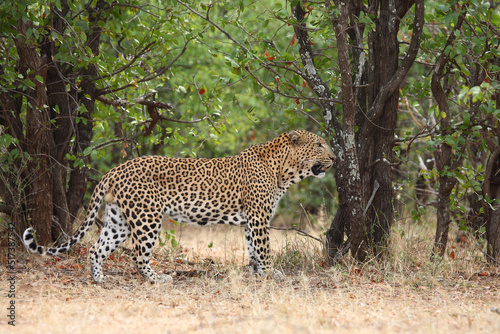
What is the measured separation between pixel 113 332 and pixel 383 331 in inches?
90.2

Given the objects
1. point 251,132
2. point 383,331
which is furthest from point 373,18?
point 251,132

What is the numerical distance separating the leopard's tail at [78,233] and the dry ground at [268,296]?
364 mm

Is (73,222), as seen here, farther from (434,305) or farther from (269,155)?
(434,305)

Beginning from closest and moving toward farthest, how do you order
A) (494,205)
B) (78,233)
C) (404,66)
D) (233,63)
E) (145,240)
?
1. (233,63)
2. (78,233)
3. (145,240)
4. (404,66)
5. (494,205)

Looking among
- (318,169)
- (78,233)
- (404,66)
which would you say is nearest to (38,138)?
(78,233)

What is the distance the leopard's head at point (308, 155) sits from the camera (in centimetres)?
812

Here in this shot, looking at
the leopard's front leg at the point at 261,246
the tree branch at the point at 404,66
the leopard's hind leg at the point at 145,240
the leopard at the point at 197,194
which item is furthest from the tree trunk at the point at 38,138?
the tree branch at the point at 404,66

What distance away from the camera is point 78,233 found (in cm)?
723

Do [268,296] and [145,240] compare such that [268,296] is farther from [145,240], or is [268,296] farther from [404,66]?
[404,66]

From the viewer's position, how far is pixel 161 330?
4.88 meters

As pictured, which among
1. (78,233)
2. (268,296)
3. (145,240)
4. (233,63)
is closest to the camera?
(268,296)

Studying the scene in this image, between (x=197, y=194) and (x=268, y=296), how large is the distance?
6.67 ft

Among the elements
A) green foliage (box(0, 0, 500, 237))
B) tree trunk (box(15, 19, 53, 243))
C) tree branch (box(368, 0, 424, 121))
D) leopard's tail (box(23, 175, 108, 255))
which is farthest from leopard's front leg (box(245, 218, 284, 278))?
tree trunk (box(15, 19, 53, 243))

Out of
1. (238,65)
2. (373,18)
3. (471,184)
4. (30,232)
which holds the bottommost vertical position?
(30,232)
